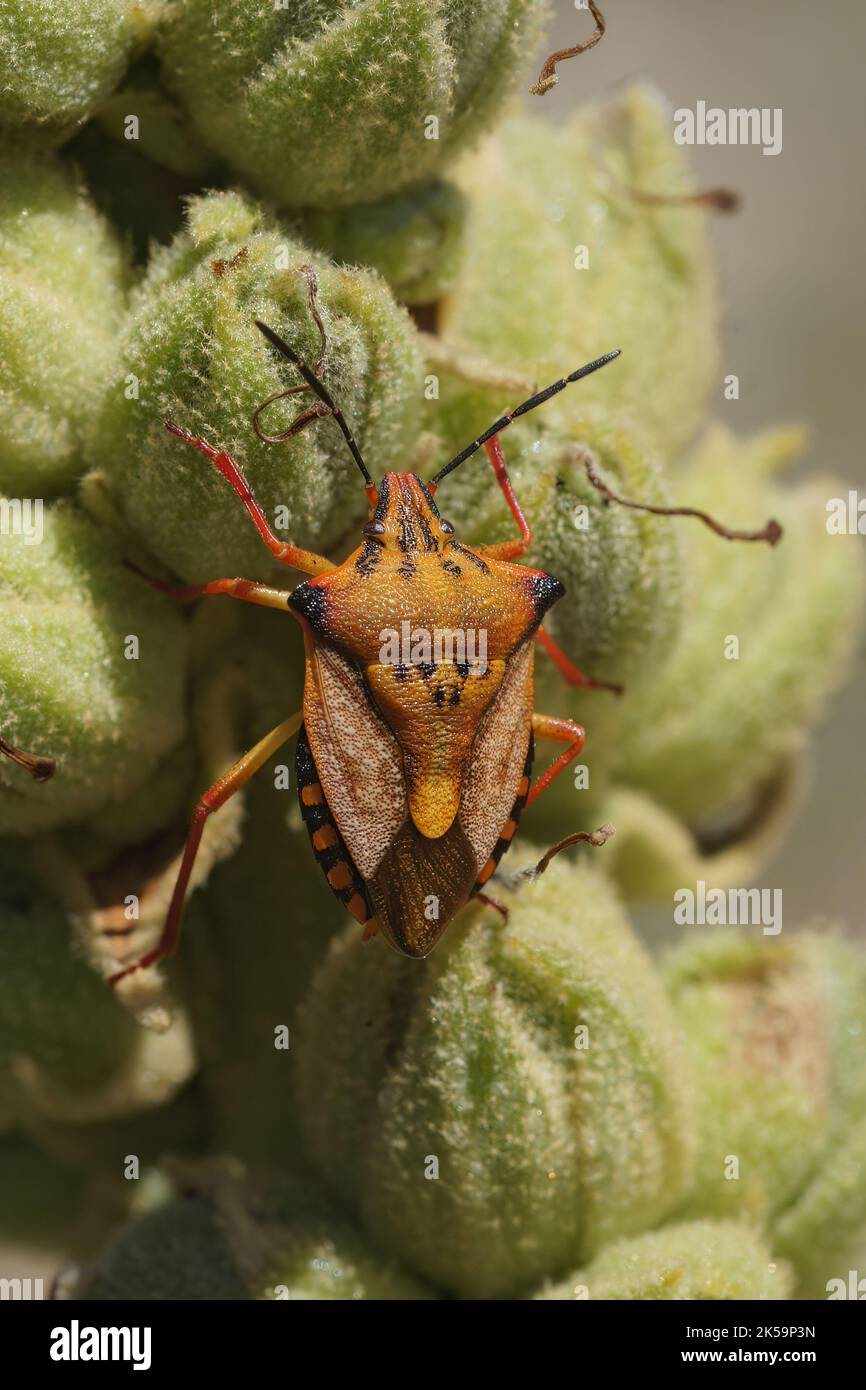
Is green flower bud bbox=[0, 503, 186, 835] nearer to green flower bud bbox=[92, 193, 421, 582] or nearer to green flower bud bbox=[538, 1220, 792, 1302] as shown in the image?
green flower bud bbox=[92, 193, 421, 582]

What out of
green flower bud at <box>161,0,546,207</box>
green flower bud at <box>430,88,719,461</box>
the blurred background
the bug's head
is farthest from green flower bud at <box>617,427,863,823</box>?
the blurred background

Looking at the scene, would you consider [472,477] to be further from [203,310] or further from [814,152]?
[814,152]

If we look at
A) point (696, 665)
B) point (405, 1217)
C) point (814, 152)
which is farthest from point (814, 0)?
point (405, 1217)

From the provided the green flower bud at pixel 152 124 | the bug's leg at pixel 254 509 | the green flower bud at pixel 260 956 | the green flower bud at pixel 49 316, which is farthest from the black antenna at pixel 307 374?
the green flower bud at pixel 260 956

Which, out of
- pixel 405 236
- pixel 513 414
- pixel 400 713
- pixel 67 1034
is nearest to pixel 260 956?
pixel 67 1034

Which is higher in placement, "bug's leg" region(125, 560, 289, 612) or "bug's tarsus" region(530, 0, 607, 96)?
"bug's tarsus" region(530, 0, 607, 96)
